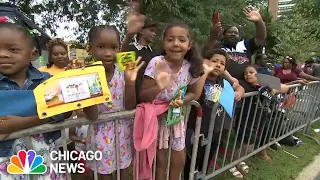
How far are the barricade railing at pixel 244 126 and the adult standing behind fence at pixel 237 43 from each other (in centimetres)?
49

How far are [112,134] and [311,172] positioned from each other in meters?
3.45

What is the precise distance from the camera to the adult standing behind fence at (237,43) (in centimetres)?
353

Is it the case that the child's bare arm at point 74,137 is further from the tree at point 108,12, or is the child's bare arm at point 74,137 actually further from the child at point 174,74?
the tree at point 108,12

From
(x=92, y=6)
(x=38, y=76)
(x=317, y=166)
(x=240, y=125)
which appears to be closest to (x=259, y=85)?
(x=240, y=125)

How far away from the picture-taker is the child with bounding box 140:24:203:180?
211 cm

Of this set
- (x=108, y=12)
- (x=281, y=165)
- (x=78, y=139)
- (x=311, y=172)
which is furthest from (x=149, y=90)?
(x=108, y=12)

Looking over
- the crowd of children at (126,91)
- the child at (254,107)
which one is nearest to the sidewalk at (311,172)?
the child at (254,107)

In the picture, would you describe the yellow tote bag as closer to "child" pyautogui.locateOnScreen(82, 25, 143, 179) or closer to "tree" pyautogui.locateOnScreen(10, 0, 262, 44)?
"child" pyautogui.locateOnScreen(82, 25, 143, 179)

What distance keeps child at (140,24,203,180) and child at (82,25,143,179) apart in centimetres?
18

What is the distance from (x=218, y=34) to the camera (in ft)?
11.5

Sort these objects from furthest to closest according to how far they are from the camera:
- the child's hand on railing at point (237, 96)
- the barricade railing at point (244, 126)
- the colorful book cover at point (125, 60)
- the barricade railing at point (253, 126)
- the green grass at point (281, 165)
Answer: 1. the green grass at point (281, 165)
2. the barricade railing at point (253, 126)
3. the child's hand on railing at point (237, 96)
4. the barricade railing at point (244, 126)
5. the colorful book cover at point (125, 60)

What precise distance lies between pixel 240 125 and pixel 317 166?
167 centimetres

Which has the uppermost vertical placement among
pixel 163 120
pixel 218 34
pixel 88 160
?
pixel 218 34

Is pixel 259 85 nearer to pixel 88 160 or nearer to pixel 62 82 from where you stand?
pixel 88 160
